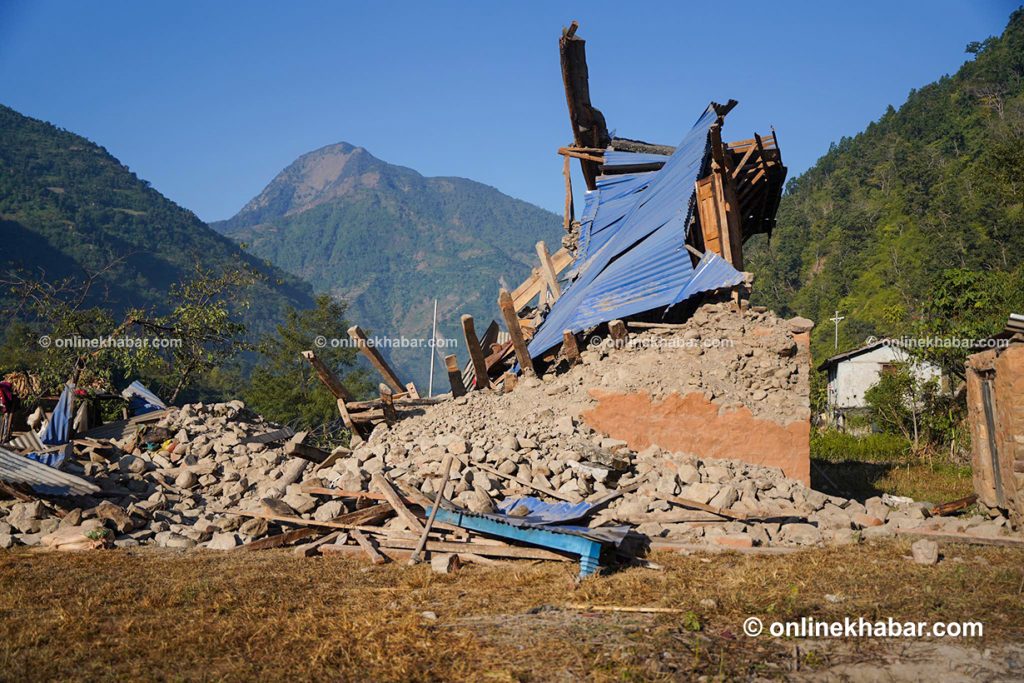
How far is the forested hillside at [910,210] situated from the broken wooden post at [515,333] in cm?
1185

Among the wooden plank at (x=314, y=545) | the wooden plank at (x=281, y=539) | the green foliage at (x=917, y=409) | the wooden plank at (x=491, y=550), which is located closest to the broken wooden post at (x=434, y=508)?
the wooden plank at (x=491, y=550)

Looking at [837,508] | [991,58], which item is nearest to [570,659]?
[837,508]

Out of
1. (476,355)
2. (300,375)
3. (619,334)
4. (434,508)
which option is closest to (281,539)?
(434,508)

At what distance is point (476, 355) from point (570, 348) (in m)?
1.30

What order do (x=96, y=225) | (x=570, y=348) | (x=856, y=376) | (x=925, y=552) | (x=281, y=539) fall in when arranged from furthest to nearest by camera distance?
(x=96, y=225), (x=856, y=376), (x=570, y=348), (x=281, y=539), (x=925, y=552)

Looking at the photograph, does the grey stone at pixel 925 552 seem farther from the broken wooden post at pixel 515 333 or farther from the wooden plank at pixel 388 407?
the wooden plank at pixel 388 407

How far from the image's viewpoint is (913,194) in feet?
135

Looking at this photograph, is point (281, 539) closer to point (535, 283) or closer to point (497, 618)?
point (497, 618)

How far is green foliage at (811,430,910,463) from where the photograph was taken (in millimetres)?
16484

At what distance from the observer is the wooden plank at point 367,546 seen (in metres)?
7.17

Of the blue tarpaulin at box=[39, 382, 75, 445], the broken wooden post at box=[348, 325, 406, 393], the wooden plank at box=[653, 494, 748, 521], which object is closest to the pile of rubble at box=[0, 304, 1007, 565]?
the wooden plank at box=[653, 494, 748, 521]

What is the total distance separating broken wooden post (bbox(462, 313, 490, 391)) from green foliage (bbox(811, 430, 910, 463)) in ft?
26.7

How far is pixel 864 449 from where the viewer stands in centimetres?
1755

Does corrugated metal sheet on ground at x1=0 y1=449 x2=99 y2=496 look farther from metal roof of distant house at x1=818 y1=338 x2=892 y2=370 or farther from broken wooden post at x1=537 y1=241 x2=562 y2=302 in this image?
metal roof of distant house at x1=818 y1=338 x2=892 y2=370
